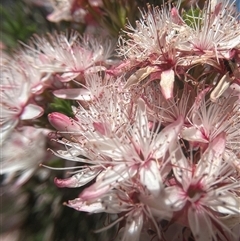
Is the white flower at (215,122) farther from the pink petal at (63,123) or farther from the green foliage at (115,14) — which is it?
the green foliage at (115,14)

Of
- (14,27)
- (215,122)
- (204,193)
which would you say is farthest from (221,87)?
(14,27)

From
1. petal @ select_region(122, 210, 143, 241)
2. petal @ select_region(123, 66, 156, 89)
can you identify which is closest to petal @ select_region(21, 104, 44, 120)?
petal @ select_region(123, 66, 156, 89)

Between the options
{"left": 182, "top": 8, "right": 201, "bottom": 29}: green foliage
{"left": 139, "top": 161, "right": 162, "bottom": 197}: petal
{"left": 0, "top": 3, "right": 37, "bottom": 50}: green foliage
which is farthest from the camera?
{"left": 0, "top": 3, "right": 37, "bottom": 50}: green foliage

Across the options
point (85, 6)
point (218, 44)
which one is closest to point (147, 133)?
point (218, 44)

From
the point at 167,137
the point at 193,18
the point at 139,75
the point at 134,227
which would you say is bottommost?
the point at 134,227

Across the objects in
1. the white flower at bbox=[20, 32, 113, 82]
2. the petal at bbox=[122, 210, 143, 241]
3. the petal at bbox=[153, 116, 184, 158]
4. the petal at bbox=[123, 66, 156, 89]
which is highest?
the white flower at bbox=[20, 32, 113, 82]

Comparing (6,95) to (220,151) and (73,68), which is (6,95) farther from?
(220,151)

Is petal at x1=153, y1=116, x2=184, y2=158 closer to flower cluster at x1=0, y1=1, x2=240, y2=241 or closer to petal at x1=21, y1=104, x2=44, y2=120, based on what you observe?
flower cluster at x1=0, y1=1, x2=240, y2=241

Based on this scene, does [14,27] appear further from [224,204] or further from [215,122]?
[224,204]
